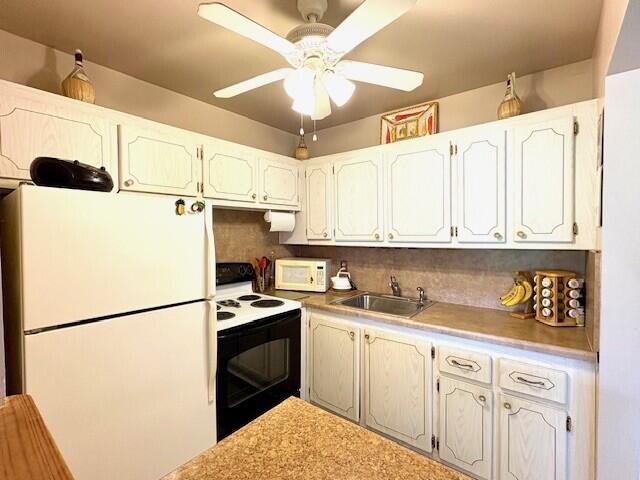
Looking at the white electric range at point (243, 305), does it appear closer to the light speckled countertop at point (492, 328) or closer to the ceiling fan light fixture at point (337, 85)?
the light speckled countertop at point (492, 328)

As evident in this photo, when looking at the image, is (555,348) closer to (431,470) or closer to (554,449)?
(554,449)

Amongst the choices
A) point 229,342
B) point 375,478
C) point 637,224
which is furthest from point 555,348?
point 229,342

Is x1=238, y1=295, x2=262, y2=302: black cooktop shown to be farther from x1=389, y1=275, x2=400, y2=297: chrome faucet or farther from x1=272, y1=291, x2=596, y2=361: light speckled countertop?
x1=389, y1=275, x2=400, y2=297: chrome faucet

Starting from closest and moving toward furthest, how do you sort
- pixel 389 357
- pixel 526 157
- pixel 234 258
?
pixel 526 157
pixel 389 357
pixel 234 258

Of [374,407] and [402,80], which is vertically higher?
[402,80]

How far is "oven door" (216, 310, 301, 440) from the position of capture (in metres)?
1.60

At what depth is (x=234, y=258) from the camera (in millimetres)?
2480

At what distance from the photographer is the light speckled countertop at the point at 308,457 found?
609 millimetres

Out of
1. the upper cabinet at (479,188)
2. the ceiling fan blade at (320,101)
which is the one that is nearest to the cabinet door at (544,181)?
the upper cabinet at (479,188)

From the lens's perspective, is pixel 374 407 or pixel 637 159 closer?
pixel 637 159

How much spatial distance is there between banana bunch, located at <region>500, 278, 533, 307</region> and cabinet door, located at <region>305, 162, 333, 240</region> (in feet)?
4.20

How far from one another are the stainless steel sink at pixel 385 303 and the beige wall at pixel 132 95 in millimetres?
1552

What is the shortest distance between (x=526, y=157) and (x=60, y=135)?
2.31 metres

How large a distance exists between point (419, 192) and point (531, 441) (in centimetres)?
142
